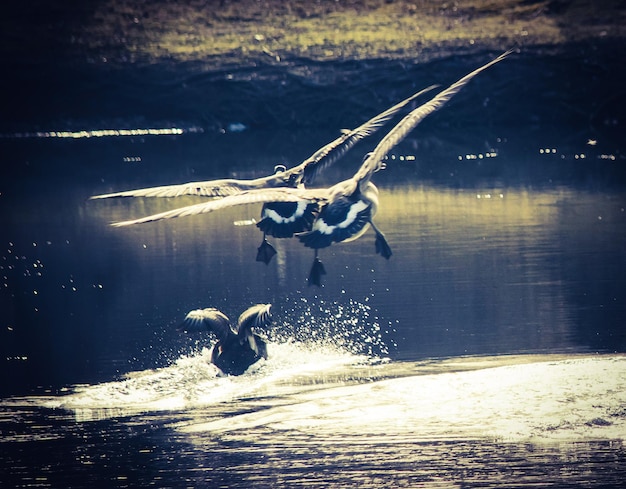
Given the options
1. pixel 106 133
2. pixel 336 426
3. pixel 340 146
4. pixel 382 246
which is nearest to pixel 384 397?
pixel 336 426

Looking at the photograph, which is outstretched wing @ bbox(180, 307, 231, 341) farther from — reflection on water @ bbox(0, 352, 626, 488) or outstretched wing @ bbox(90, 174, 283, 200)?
outstretched wing @ bbox(90, 174, 283, 200)

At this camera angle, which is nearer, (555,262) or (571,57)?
(555,262)

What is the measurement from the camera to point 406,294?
215 inches

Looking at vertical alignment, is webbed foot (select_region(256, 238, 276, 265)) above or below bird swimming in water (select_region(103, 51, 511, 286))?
below

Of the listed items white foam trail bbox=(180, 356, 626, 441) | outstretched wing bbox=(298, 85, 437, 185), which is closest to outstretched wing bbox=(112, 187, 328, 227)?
outstretched wing bbox=(298, 85, 437, 185)

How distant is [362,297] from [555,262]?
3.53 feet

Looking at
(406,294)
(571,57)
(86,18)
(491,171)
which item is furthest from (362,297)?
(86,18)

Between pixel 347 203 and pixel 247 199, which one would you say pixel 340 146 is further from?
pixel 247 199

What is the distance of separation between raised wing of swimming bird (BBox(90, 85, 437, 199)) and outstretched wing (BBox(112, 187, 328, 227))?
0.09 metres

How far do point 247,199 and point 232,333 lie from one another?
0.73 m

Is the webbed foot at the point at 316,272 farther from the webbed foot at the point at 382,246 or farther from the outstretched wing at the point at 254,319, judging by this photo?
the outstretched wing at the point at 254,319

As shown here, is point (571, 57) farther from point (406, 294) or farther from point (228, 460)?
point (228, 460)

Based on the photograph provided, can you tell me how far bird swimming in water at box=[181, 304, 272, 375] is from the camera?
182 inches

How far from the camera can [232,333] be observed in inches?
183
